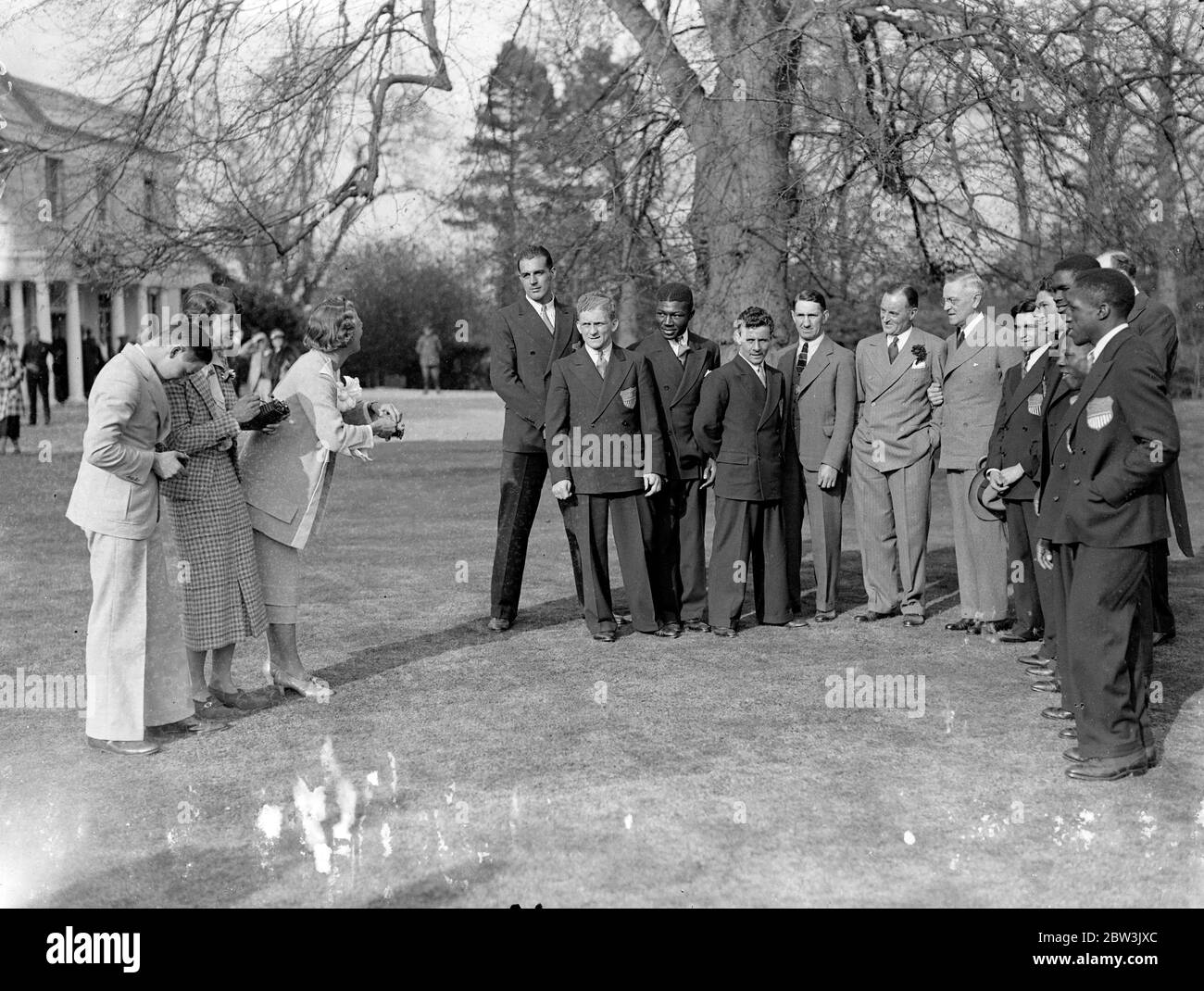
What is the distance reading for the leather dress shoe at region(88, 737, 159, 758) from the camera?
590 centimetres

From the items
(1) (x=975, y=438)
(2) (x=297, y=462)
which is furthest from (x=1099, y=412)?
(2) (x=297, y=462)

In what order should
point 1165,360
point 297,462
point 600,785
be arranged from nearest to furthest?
point 600,785, point 297,462, point 1165,360

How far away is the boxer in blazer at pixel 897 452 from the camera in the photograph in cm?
884

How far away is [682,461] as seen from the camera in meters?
8.87

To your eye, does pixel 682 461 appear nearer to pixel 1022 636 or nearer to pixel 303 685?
pixel 1022 636

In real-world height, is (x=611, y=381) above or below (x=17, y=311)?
below

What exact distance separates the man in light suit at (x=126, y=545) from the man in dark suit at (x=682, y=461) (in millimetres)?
3621

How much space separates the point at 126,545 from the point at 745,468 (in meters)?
4.16

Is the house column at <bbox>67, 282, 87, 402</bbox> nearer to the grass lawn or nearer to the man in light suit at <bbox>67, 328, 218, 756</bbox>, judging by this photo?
the grass lawn

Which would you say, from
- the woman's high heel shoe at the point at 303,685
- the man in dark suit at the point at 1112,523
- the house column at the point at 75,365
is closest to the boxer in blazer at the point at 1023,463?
the man in dark suit at the point at 1112,523

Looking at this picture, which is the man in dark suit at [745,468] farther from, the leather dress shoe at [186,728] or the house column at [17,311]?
the house column at [17,311]

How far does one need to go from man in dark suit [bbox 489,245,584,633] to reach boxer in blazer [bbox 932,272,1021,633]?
2.55m

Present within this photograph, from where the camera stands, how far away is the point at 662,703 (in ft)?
22.2
